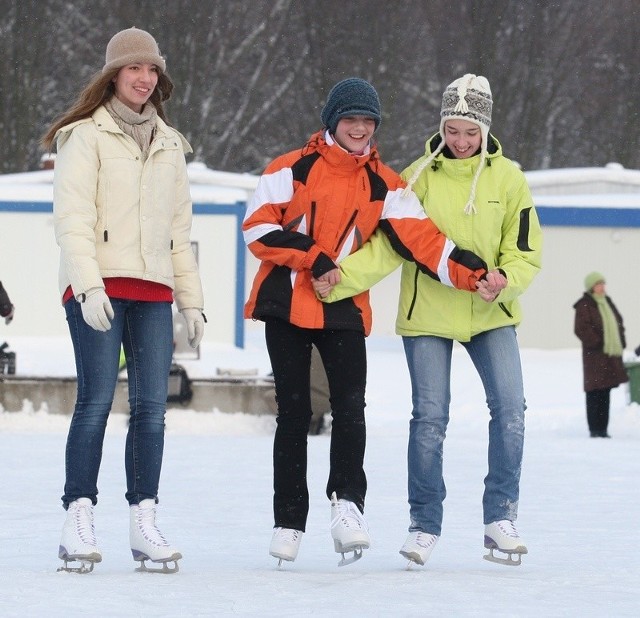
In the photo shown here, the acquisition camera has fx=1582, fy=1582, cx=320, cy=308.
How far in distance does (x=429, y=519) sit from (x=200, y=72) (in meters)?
32.8

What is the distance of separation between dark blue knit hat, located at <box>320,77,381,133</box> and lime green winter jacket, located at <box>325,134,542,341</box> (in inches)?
9.7

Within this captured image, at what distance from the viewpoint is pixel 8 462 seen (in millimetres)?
9500

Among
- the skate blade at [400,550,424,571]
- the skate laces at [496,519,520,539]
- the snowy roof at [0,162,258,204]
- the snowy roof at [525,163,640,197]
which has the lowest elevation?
the skate blade at [400,550,424,571]

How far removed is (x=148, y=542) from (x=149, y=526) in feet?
0.20

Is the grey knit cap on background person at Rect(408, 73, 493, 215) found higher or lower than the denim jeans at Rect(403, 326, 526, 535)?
higher

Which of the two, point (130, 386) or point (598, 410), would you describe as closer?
point (130, 386)

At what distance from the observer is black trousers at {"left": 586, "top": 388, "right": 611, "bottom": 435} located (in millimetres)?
12406

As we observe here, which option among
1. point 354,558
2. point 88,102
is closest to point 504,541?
point 354,558

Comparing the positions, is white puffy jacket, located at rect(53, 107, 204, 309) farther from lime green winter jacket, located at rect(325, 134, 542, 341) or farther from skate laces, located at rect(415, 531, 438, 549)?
skate laces, located at rect(415, 531, 438, 549)

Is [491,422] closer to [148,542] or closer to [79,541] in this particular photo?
[148,542]

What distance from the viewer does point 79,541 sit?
4.62 metres

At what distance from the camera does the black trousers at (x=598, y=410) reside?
12.4 m

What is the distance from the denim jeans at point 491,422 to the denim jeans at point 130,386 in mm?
803

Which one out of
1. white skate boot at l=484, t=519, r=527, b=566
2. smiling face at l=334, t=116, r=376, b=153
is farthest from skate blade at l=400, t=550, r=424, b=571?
smiling face at l=334, t=116, r=376, b=153
